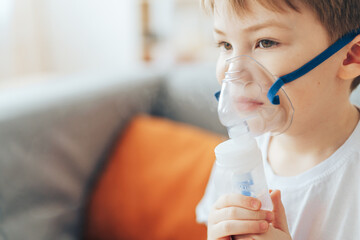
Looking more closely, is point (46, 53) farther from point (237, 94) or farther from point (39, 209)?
point (237, 94)

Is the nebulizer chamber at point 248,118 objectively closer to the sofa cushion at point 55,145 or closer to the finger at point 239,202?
the finger at point 239,202

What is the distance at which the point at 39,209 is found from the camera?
1.45 meters

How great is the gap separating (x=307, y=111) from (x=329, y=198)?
0.48 feet

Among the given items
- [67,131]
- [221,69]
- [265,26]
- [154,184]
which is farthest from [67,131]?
[265,26]

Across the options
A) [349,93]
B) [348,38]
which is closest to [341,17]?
[348,38]

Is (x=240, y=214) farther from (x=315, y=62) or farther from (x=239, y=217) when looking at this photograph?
(x=315, y=62)

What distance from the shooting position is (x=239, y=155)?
58 centimetres

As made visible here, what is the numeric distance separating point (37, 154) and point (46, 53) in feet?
6.06

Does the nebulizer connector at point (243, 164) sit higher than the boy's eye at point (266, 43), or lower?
lower

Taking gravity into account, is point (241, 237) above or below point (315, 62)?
below

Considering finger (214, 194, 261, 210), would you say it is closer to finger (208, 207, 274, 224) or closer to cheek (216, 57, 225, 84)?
finger (208, 207, 274, 224)

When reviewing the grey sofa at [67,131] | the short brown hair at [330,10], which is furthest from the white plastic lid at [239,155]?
the grey sofa at [67,131]

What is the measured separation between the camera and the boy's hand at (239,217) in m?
0.59

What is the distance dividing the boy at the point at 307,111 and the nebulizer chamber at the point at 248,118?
0.02m
